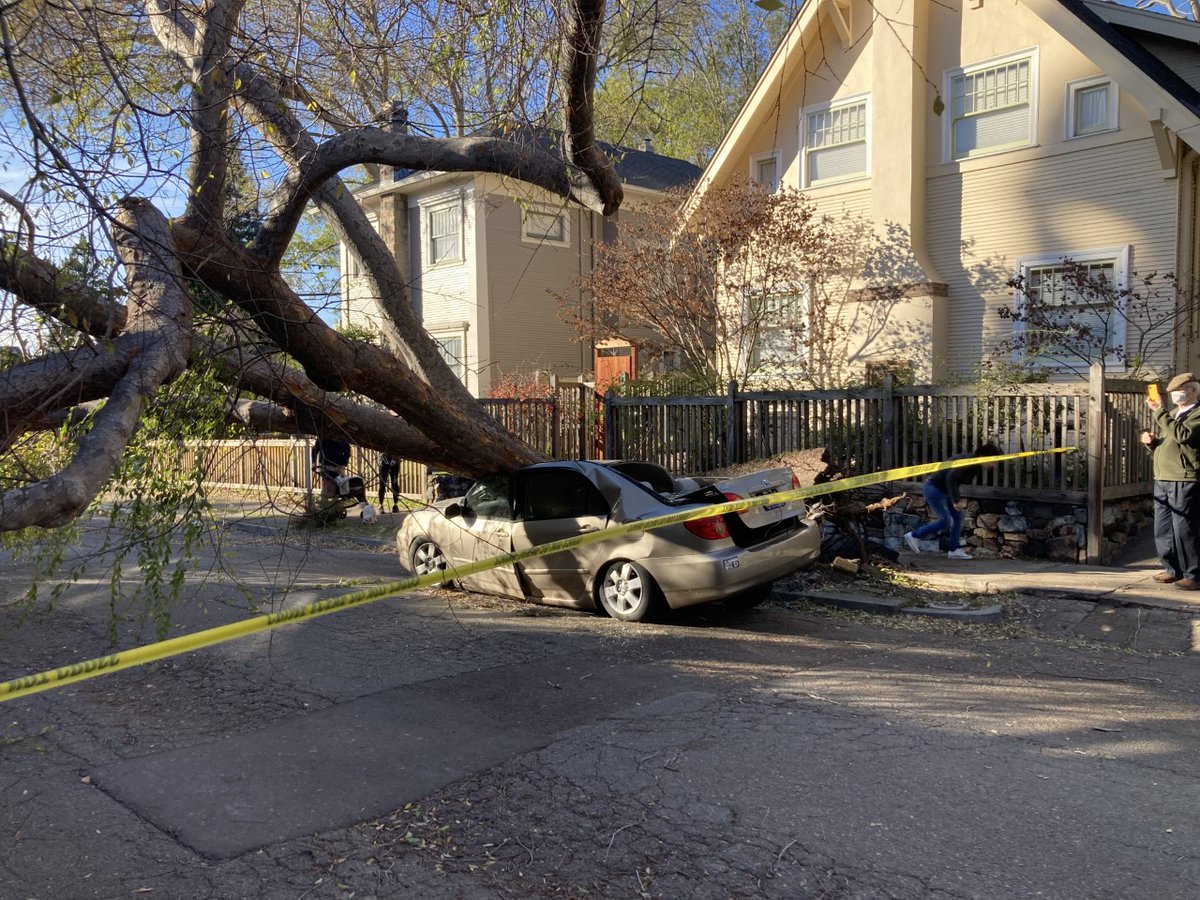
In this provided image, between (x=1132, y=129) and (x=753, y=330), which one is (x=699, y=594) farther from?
(x=1132, y=129)

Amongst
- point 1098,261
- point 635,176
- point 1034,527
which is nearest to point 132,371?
point 1034,527

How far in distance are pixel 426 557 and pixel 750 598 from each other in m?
3.44

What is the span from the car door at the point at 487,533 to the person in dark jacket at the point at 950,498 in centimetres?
494

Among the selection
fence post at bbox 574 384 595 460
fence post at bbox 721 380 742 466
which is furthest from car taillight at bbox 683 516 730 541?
fence post at bbox 574 384 595 460

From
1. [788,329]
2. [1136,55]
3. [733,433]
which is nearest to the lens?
[733,433]

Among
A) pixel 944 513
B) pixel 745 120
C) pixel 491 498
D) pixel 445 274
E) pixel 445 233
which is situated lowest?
pixel 944 513

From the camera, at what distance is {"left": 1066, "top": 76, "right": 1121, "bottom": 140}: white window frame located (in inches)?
537

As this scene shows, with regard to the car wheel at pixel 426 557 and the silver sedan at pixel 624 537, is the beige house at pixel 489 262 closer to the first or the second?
the car wheel at pixel 426 557

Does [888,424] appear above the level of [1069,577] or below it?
above

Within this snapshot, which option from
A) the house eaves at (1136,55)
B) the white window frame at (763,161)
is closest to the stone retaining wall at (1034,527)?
the house eaves at (1136,55)

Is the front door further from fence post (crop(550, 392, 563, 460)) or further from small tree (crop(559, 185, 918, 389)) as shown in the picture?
fence post (crop(550, 392, 563, 460))

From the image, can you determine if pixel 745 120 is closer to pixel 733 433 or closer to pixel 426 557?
pixel 733 433

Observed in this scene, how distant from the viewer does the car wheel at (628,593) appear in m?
8.01

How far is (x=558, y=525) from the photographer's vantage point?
8656 mm
